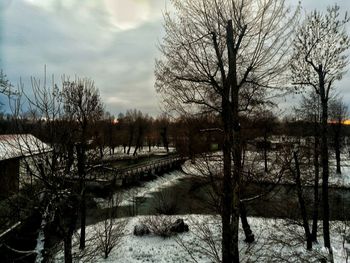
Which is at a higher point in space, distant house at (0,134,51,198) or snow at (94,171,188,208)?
distant house at (0,134,51,198)

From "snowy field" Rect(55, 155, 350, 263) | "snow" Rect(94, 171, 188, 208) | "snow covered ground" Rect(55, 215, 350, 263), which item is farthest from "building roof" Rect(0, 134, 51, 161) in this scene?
"snow" Rect(94, 171, 188, 208)

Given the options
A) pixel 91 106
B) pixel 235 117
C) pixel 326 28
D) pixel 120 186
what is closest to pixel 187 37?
Answer: pixel 235 117

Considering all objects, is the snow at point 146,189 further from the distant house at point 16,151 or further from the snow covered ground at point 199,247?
the distant house at point 16,151

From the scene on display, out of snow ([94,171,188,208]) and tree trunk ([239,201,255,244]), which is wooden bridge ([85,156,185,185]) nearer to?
snow ([94,171,188,208])

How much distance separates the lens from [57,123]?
8.34m

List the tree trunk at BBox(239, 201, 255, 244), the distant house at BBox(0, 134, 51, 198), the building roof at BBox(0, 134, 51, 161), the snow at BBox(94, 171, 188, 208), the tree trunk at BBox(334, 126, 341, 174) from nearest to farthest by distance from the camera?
1. the building roof at BBox(0, 134, 51, 161)
2. the distant house at BBox(0, 134, 51, 198)
3. the tree trunk at BBox(239, 201, 255, 244)
4. the snow at BBox(94, 171, 188, 208)
5. the tree trunk at BBox(334, 126, 341, 174)

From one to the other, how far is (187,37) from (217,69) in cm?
121

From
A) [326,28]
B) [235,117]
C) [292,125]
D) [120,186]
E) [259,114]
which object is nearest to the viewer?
[235,117]

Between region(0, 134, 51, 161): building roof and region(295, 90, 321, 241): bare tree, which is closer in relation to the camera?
region(0, 134, 51, 161): building roof

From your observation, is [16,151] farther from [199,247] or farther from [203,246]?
[203,246]

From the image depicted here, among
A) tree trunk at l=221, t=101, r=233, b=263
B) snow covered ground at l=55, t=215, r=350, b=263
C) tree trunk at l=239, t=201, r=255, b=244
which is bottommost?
snow covered ground at l=55, t=215, r=350, b=263

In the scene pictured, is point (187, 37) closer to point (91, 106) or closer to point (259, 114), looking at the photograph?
point (259, 114)

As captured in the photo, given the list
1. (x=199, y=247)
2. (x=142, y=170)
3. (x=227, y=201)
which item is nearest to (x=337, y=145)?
(x=142, y=170)

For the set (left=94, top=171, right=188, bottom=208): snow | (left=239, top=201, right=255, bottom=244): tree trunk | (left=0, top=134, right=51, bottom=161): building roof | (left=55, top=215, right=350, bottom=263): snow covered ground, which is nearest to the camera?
(left=0, top=134, right=51, bottom=161): building roof
